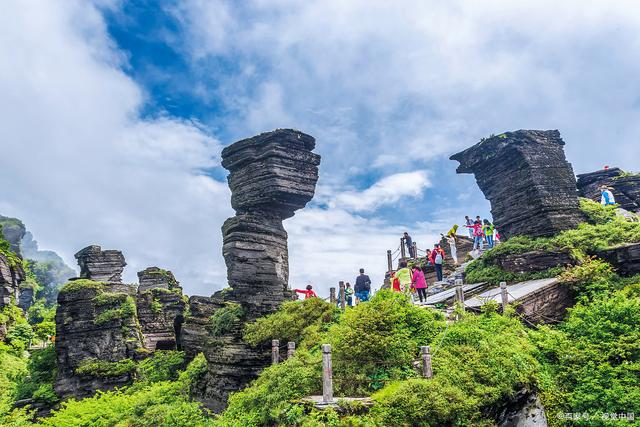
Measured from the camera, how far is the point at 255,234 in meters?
18.1

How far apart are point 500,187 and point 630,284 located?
8.33m

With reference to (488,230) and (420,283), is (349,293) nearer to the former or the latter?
(420,283)

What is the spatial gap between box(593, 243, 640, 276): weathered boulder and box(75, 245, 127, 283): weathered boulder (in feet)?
108

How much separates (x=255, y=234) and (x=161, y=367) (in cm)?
1171

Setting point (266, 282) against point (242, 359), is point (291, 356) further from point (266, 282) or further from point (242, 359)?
point (266, 282)

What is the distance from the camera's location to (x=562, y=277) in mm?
13750

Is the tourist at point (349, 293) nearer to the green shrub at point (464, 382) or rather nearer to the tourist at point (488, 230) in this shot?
the tourist at point (488, 230)

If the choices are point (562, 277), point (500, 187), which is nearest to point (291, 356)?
point (562, 277)

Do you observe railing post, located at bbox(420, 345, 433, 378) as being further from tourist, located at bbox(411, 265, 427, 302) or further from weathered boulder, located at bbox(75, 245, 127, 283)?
weathered boulder, located at bbox(75, 245, 127, 283)

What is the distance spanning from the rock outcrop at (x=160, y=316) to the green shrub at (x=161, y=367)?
4.45 meters

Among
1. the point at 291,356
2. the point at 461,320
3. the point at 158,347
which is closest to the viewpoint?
the point at 461,320

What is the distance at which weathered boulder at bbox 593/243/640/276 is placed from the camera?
45.1ft

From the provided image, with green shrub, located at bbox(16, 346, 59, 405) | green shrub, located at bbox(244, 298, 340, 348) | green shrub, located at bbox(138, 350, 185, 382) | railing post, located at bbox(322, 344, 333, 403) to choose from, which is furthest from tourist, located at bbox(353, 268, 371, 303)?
Answer: green shrub, located at bbox(16, 346, 59, 405)

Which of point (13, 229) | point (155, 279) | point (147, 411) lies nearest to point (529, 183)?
point (147, 411)
